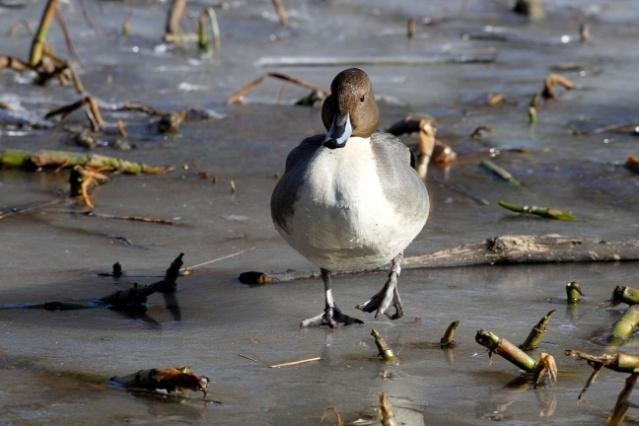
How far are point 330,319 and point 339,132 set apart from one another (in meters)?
0.62

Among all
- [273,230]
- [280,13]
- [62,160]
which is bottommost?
[273,230]

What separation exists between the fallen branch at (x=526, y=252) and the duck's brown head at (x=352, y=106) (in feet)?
2.23

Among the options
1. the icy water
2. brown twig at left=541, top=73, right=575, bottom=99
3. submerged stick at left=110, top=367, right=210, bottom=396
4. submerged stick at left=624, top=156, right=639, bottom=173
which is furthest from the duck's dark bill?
brown twig at left=541, top=73, right=575, bottom=99

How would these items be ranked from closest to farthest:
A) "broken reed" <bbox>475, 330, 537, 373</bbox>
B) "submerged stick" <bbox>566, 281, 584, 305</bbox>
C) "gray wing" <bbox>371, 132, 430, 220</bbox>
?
"broken reed" <bbox>475, 330, 537, 373</bbox> → "gray wing" <bbox>371, 132, 430, 220</bbox> → "submerged stick" <bbox>566, 281, 584, 305</bbox>

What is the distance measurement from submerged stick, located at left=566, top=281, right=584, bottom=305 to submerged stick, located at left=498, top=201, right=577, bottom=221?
3.49 ft

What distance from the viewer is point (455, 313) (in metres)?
4.36

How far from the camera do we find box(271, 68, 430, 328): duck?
4.03 m

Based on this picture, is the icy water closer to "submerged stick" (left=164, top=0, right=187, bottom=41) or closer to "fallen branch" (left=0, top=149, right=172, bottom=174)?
"fallen branch" (left=0, top=149, right=172, bottom=174)

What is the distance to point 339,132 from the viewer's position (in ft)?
13.7

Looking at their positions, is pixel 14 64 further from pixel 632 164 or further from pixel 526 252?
pixel 526 252

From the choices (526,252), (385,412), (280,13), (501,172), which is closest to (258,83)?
(501,172)

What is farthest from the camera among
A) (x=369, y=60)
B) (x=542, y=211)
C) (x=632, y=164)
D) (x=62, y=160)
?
(x=369, y=60)

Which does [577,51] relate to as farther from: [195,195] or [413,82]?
[195,195]

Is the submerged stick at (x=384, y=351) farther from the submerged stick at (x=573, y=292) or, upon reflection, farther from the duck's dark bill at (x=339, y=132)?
the submerged stick at (x=573, y=292)
